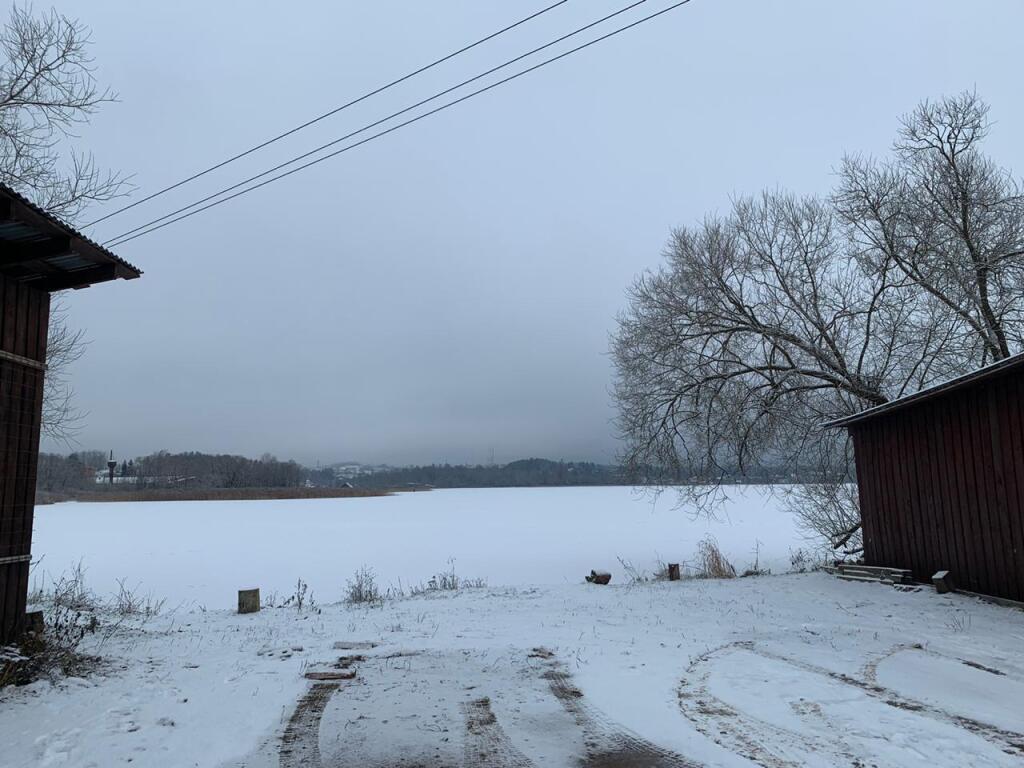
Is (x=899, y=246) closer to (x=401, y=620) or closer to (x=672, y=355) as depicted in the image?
(x=672, y=355)

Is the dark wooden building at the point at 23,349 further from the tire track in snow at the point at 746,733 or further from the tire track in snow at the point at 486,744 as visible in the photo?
the tire track in snow at the point at 746,733

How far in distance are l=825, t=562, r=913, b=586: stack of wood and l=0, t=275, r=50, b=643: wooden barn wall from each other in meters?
10.7

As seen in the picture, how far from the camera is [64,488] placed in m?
70.2

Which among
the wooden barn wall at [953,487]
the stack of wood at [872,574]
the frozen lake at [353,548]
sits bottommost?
the frozen lake at [353,548]

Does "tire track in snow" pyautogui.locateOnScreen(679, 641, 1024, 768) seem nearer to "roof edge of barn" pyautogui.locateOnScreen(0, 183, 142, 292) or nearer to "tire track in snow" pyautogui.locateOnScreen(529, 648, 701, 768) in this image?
"tire track in snow" pyautogui.locateOnScreen(529, 648, 701, 768)

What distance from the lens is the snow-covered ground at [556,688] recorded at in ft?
12.1

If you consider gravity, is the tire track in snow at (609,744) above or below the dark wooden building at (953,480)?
below

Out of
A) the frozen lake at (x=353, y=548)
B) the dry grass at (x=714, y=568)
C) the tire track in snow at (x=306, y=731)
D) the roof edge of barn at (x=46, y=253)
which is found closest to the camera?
the tire track in snow at (x=306, y=731)

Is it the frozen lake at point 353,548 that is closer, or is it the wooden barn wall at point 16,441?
the wooden barn wall at point 16,441

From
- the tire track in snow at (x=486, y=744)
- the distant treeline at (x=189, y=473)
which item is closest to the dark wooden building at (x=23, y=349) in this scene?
the tire track in snow at (x=486, y=744)

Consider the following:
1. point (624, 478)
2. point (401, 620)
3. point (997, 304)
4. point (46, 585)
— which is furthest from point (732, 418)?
point (46, 585)

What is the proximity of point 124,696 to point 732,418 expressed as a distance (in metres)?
12.8

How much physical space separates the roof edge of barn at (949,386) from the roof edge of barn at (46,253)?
9199mm

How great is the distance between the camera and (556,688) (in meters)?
4.92
